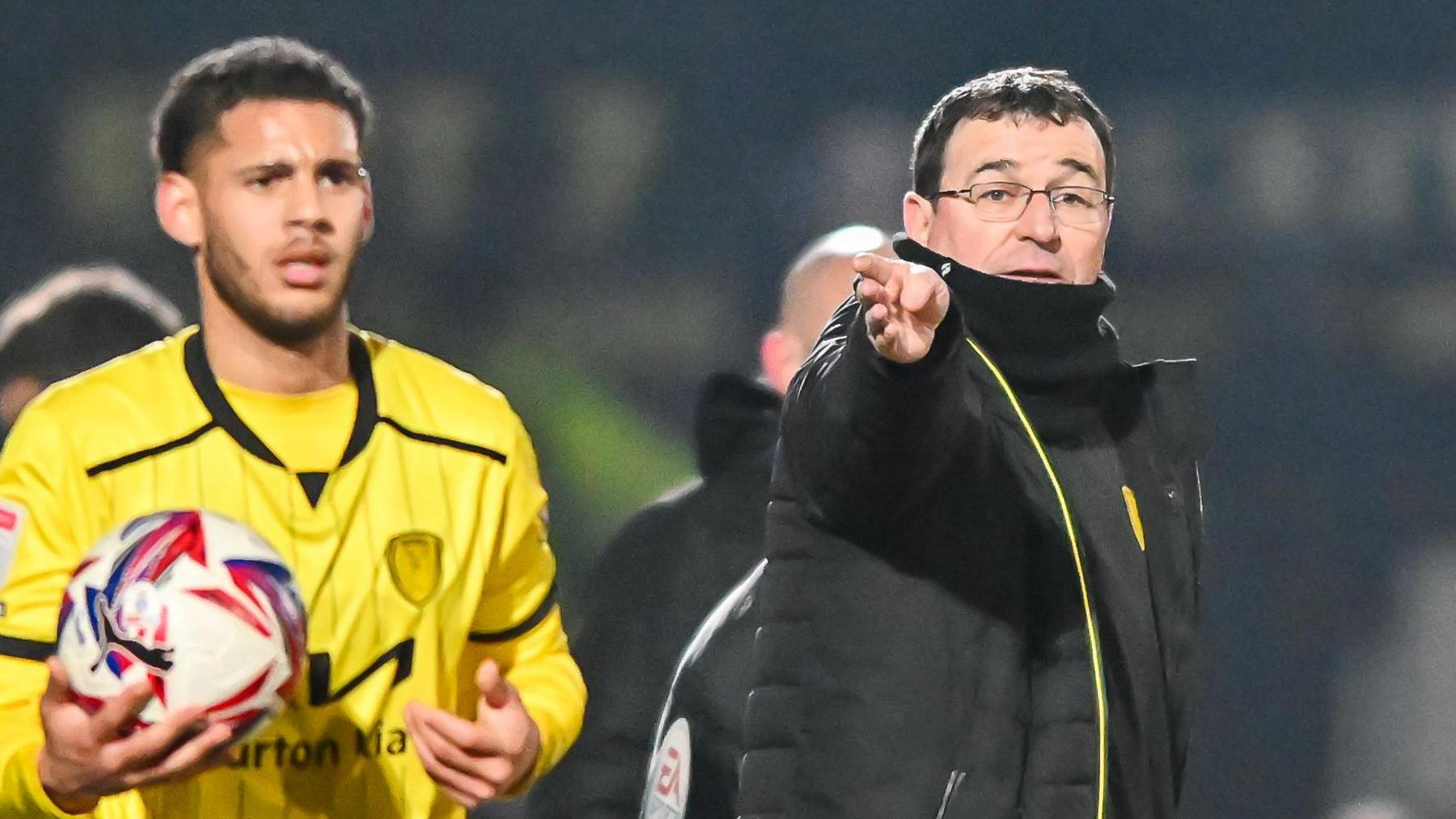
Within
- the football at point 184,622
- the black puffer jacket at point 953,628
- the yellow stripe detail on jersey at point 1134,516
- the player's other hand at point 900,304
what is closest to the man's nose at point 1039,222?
the black puffer jacket at point 953,628

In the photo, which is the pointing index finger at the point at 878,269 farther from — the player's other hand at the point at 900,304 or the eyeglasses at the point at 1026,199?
the eyeglasses at the point at 1026,199

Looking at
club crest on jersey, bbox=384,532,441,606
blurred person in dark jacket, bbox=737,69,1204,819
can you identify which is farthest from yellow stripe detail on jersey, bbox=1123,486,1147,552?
club crest on jersey, bbox=384,532,441,606

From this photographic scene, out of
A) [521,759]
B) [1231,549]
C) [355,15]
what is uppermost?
[355,15]

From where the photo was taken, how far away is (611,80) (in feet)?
16.0

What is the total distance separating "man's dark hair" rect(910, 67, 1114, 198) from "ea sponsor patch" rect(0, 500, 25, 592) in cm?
94

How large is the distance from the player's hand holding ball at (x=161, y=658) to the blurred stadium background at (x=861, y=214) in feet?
10.1

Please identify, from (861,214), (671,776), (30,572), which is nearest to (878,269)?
(30,572)

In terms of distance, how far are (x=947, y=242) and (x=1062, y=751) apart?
537mm

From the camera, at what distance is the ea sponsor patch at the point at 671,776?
91.7 inches

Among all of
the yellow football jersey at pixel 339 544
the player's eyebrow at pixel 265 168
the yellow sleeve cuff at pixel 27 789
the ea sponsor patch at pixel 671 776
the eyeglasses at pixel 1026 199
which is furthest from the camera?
the ea sponsor patch at pixel 671 776

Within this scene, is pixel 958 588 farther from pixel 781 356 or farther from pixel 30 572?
pixel 781 356

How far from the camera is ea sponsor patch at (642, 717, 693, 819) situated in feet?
7.64

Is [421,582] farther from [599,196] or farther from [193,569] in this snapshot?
[599,196]

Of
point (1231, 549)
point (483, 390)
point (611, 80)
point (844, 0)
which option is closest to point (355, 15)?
point (611, 80)
